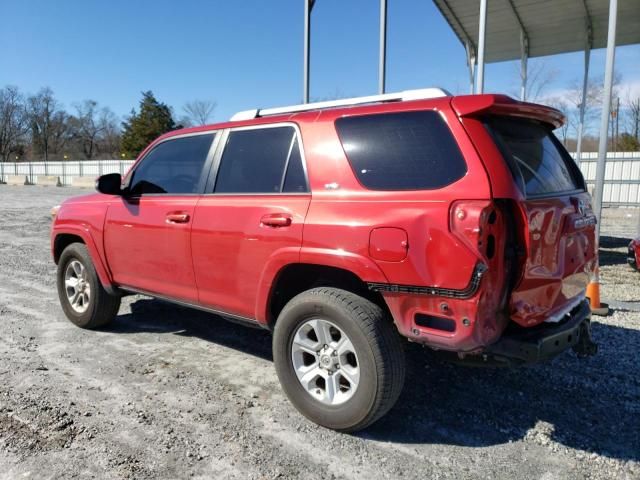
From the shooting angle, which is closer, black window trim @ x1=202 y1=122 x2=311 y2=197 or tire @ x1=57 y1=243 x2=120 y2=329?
black window trim @ x1=202 y1=122 x2=311 y2=197

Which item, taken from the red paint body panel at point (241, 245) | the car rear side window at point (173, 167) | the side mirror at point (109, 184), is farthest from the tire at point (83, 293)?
the red paint body panel at point (241, 245)

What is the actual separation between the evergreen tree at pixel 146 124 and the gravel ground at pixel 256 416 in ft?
202

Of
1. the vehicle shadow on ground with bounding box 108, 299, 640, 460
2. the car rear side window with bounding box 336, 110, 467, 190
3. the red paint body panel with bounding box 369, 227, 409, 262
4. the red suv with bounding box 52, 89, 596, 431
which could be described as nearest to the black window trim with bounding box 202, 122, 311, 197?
the red suv with bounding box 52, 89, 596, 431

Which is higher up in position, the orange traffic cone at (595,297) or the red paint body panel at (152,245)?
the red paint body panel at (152,245)

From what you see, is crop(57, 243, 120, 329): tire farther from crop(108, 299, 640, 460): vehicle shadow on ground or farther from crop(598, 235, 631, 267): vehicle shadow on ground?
crop(598, 235, 631, 267): vehicle shadow on ground

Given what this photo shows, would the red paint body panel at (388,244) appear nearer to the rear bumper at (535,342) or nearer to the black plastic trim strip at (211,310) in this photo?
the rear bumper at (535,342)

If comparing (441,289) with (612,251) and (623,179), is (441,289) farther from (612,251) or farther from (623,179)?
(623,179)

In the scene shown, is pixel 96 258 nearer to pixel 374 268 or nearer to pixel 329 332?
pixel 329 332

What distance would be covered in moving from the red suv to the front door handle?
0.03 metres

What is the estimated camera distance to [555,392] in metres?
3.68

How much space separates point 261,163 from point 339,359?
1.50 metres

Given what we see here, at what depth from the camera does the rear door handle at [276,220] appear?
3.26 m

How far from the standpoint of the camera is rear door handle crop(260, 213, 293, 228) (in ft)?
10.7

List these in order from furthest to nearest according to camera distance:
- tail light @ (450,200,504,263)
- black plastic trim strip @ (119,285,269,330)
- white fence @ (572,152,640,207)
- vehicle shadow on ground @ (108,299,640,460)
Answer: white fence @ (572,152,640,207)
black plastic trim strip @ (119,285,269,330)
vehicle shadow on ground @ (108,299,640,460)
tail light @ (450,200,504,263)
